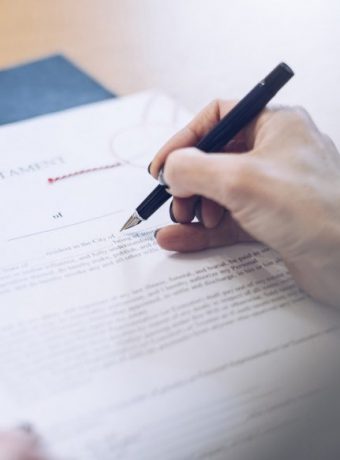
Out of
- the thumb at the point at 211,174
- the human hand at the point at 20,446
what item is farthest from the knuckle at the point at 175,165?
the human hand at the point at 20,446

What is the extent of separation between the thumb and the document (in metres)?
0.06

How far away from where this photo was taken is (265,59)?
802 millimetres

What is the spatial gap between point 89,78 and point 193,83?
0.42 feet

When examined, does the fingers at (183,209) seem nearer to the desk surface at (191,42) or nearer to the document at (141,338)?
the document at (141,338)

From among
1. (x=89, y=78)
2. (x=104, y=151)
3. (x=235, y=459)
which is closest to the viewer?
(x=235, y=459)

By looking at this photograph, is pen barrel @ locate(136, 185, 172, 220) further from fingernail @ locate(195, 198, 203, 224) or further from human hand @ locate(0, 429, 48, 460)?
human hand @ locate(0, 429, 48, 460)

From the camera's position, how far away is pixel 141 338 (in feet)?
1.29

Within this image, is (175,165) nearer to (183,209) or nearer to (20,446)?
(183,209)

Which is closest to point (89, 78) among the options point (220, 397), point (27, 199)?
point (27, 199)

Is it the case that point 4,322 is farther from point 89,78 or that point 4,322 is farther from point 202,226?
point 89,78

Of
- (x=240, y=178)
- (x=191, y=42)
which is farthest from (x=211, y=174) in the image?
(x=191, y=42)

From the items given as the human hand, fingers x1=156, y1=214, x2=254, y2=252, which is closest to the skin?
fingers x1=156, y1=214, x2=254, y2=252

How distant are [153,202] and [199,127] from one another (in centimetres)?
7

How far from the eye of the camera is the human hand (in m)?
0.32
